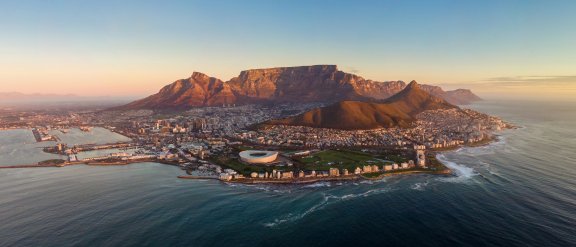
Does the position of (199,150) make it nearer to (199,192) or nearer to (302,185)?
(199,192)

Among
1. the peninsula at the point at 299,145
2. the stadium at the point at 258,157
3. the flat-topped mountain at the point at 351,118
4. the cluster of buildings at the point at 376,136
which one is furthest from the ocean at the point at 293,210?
the flat-topped mountain at the point at 351,118

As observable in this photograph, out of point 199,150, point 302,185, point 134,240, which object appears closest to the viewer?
point 134,240

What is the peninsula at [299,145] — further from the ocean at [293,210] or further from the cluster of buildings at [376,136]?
the ocean at [293,210]

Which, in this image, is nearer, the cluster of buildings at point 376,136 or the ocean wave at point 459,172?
the ocean wave at point 459,172

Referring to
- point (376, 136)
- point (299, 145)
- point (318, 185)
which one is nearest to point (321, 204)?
point (318, 185)

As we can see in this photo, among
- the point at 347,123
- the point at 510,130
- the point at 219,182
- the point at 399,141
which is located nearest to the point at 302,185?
the point at 219,182

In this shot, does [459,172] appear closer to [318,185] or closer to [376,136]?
[318,185]

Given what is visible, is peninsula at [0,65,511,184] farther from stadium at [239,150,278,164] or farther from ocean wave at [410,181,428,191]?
ocean wave at [410,181,428,191]

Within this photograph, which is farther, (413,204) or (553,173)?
(553,173)
